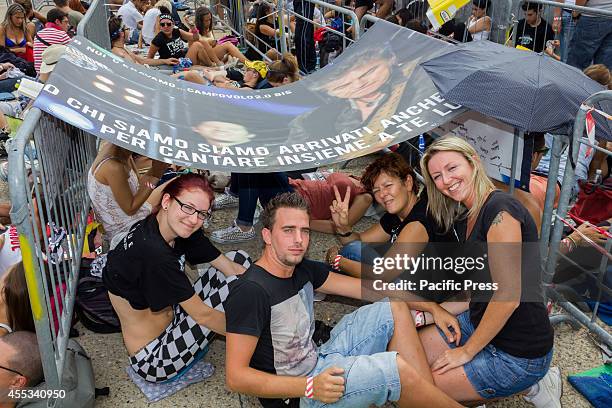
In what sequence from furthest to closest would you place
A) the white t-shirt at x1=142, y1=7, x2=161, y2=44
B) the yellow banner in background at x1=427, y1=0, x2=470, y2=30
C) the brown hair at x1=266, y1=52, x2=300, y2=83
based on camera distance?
1. the white t-shirt at x1=142, y1=7, x2=161, y2=44
2. the brown hair at x1=266, y1=52, x2=300, y2=83
3. the yellow banner in background at x1=427, y1=0, x2=470, y2=30

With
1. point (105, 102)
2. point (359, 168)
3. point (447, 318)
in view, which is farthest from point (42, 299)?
point (359, 168)

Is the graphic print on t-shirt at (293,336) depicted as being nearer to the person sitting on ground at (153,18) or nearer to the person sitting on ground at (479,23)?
the person sitting on ground at (479,23)

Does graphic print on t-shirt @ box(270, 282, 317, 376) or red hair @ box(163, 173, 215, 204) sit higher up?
red hair @ box(163, 173, 215, 204)

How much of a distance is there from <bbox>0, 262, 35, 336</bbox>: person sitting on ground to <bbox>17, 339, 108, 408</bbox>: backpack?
0.30m

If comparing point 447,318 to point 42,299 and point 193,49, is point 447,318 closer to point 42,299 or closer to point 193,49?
point 42,299

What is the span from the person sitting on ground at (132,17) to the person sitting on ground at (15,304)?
11350 mm

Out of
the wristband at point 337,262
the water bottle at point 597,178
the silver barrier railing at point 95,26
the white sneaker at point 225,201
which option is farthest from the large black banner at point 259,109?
the silver barrier railing at point 95,26

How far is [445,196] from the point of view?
3.28 m

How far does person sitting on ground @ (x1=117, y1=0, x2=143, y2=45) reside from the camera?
1352 cm

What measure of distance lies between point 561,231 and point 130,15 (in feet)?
40.8

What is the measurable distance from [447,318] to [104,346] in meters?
2.30

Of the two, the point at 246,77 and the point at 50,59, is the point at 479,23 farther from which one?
the point at 50,59

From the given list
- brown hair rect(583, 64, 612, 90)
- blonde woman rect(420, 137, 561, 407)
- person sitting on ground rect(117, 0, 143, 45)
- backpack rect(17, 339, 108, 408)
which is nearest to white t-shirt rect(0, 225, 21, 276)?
backpack rect(17, 339, 108, 408)

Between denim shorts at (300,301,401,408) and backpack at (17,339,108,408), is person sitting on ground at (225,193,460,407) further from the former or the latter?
backpack at (17,339,108,408)
